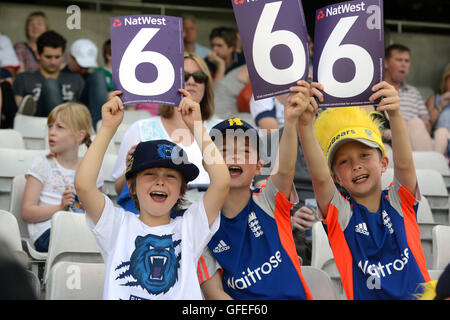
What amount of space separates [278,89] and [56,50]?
11.8 feet

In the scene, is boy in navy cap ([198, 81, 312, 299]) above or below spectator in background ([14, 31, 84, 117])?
below

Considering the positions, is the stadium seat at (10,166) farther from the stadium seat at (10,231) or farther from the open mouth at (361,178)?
the open mouth at (361,178)

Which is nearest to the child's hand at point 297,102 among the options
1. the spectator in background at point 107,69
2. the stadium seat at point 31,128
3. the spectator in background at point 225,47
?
the stadium seat at point 31,128

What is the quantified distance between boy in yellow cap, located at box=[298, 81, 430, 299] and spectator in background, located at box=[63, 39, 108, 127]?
326cm

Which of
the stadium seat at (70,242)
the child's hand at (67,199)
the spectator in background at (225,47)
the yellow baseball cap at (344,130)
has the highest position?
the spectator in background at (225,47)

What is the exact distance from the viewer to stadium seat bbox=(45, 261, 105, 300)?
2.90m

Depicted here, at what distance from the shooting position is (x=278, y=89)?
114 inches

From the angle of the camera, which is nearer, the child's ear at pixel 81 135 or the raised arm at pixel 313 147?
the raised arm at pixel 313 147

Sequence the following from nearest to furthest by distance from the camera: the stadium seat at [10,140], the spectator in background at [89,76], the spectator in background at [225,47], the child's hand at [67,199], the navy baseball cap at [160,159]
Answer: the navy baseball cap at [160,159], the child's hand at [67,199], the stadium seat at [10,140], the spectator in background at [89,76], the spectator in background at [225,47]

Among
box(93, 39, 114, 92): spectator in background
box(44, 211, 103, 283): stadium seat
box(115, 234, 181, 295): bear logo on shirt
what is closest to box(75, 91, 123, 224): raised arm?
box(115, 234, 181, 295): bear logo on shirt

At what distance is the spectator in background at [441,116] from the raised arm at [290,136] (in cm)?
345

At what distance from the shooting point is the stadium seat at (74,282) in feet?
9.53

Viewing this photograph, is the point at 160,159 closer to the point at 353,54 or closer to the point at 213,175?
the point at 213,175

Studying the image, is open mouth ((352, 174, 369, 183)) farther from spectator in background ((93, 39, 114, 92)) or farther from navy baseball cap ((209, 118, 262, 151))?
spectator in background ((93, 39, 114, 92))
